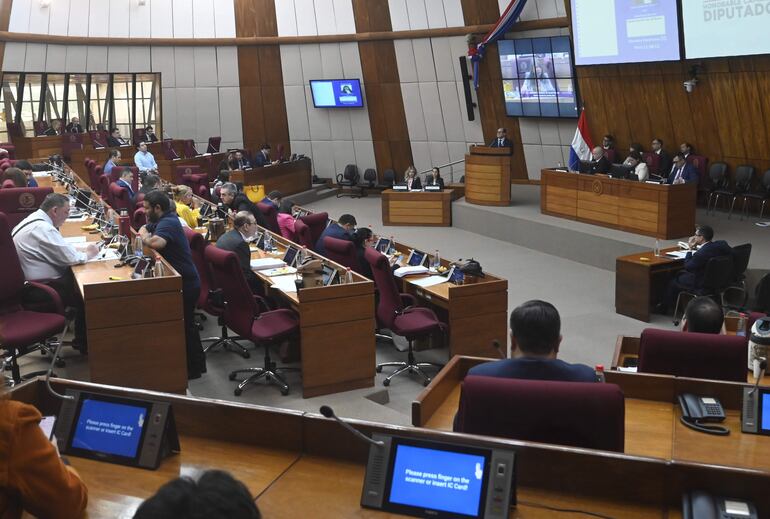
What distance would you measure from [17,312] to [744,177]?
9434mm

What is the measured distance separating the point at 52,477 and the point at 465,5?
47.6 feet

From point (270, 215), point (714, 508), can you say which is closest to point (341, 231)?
point (270, 215)

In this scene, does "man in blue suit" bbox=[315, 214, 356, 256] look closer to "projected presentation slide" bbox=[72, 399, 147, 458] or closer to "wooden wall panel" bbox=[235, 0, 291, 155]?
"projected presentation slide" bbox=[72, 399, 147, 458]

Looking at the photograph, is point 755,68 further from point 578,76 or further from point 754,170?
point 578,76

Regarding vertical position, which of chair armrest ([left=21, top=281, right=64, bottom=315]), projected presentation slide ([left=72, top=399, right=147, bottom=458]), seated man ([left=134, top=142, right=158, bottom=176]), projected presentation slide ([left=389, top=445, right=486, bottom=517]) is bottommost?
projected presentation slide ([left=389, top=445, right=486, bottom=517])

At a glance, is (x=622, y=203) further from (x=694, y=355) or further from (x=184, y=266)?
(x=694, y=355)

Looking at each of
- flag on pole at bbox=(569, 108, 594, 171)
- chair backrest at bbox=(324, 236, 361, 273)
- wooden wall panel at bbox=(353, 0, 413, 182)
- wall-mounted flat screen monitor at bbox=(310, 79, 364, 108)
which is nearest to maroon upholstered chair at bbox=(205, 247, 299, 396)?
chair backrest at bbox=(324, 236, 361, 273)

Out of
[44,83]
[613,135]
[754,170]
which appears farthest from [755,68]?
[44,83]

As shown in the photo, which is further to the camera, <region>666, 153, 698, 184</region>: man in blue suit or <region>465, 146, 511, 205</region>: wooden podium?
<region>465, 146, 511, 205</region>: wooden podium

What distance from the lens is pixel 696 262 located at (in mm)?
7211

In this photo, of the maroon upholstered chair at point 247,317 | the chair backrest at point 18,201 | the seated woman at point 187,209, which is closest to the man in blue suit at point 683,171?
the seated woman at point 187,209

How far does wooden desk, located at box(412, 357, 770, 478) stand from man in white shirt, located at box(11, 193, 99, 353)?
10.9 feet

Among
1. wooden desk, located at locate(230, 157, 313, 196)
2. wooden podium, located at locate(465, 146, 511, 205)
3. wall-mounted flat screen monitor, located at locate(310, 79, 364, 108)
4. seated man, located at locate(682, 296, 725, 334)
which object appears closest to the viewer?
seated man, located at locate(682, 296, 725, 334)

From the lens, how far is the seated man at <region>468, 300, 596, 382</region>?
2625 mm
